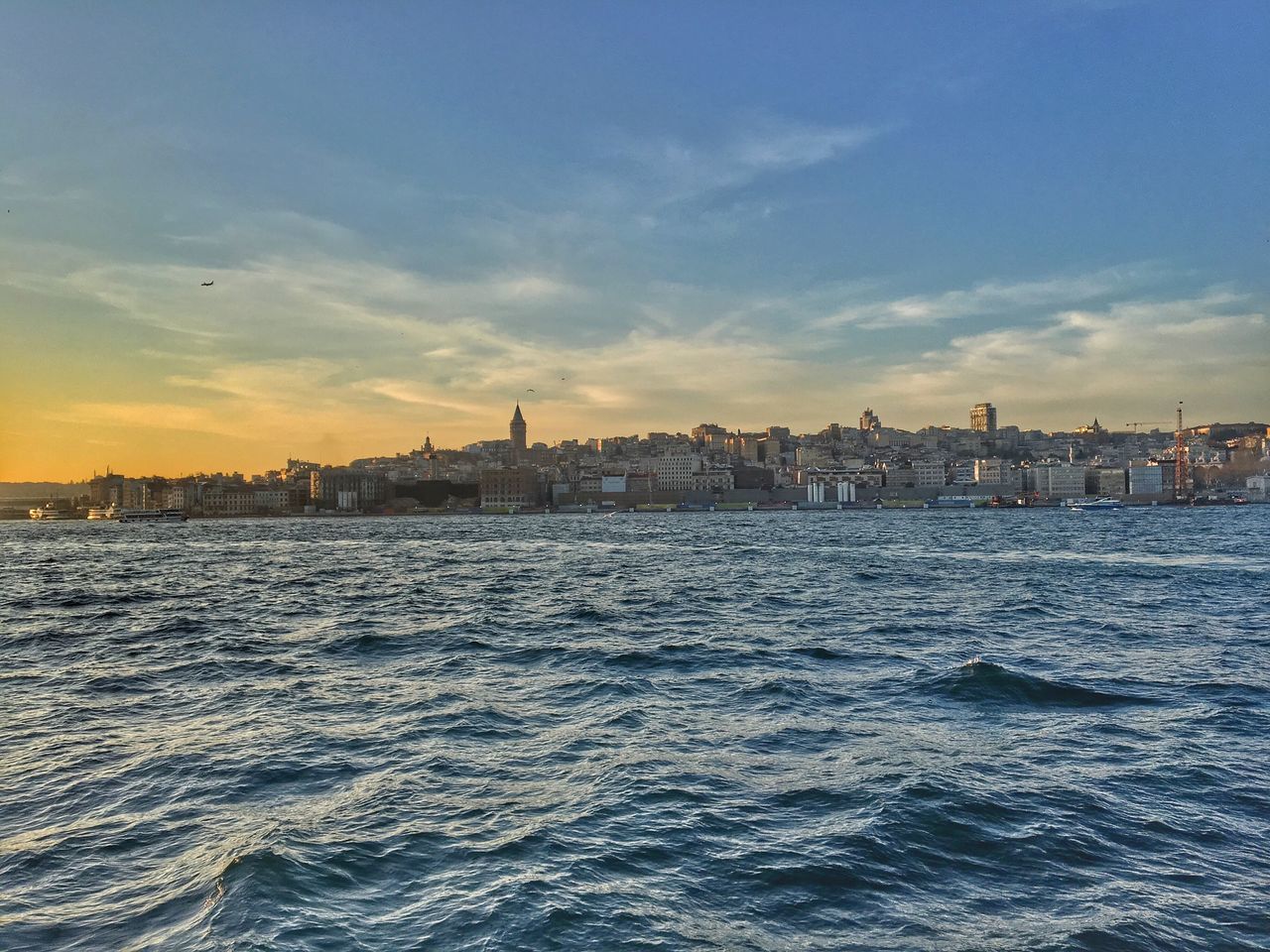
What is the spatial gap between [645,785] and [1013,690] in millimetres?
5471

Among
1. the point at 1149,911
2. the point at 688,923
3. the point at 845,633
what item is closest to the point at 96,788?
the point at 688,923

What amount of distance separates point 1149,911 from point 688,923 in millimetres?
2576

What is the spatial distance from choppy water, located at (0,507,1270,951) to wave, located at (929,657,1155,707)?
0.23 ft

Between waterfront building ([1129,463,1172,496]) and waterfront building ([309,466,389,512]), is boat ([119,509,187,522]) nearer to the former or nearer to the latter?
waterfront building ([309,466,389,512])

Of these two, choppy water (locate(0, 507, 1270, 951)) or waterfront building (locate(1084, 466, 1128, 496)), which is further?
waterfront building (locate(1084, 466, 1128, 496))

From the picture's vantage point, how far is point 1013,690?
10578mm

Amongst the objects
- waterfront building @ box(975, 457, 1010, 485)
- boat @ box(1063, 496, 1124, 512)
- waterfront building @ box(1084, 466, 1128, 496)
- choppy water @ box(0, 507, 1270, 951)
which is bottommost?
choppy water @ box(0, 507, 1270, 951)

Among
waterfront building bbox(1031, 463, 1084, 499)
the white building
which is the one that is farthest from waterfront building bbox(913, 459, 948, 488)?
the white building

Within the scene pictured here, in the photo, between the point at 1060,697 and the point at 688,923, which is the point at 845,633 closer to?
the point at 1060,697

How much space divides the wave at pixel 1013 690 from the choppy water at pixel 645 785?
71mm

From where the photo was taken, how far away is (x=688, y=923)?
496 cm

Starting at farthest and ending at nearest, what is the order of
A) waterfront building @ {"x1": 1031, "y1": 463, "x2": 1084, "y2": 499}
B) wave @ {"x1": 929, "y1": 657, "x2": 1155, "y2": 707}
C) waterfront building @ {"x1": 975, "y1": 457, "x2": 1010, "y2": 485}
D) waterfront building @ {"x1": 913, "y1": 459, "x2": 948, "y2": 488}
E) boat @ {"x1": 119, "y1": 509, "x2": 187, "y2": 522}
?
waterfront building @ {"x1": 975, "y1": 457, "x2": 1010, "y2": 485}
waterfront building @ {"x1": 913, "y1": 459, "x2": 948, "y2": 488}
waterfront building @ {"x1": 1031, "y1": 463, "x2": 1084, "y2": 499}
boat @ {"x1": 119, "y1": 509, "x2": 187, "y2": 522}
wave @ {"x1": 929, "y1": 657, "x2": 1155, "y2": 707}

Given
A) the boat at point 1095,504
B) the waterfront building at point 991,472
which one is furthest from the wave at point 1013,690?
the waterfront building at point 991,472

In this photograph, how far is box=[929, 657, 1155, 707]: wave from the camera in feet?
33.2
